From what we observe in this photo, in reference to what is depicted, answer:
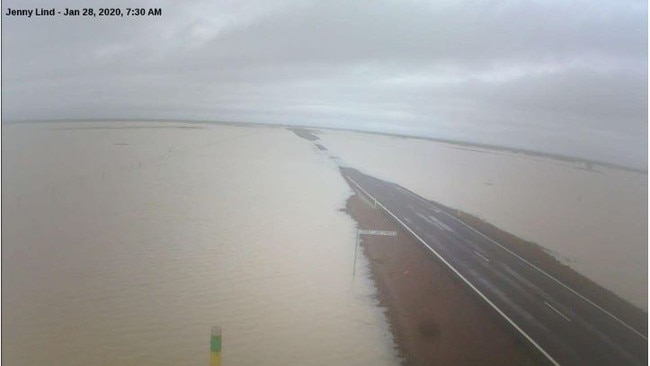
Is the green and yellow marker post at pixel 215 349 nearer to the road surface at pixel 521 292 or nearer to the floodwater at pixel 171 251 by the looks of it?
the floodwater at pixel 171 251

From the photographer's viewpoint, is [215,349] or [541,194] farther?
[541,194]

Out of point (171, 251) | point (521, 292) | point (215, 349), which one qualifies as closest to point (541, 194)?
point (521, 292)

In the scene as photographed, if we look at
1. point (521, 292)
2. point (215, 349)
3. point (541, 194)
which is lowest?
point (215, 349)

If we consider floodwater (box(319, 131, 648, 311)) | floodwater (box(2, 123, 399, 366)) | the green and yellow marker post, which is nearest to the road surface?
floodwater (box(319, 131, 648, 311))

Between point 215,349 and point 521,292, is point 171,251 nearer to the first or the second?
point 215,349

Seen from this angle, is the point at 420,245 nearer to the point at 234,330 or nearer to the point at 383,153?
the point at 383,153
